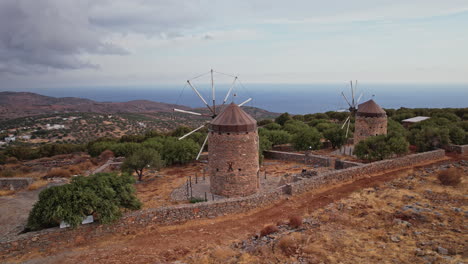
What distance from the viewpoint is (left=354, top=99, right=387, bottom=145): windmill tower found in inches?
987

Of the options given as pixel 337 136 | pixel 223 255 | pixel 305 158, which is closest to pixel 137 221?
pixel 223 255

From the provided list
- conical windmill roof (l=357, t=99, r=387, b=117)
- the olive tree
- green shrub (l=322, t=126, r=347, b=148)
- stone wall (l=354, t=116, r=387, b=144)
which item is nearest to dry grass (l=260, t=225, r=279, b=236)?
the olive tree

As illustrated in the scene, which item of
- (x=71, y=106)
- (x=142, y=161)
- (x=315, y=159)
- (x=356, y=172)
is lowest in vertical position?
(x=315, y=159)

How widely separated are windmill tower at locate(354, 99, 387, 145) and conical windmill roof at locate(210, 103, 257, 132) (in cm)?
1490

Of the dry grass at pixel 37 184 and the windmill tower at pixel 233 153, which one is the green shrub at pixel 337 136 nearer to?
the windmill tower at pixel 233 153

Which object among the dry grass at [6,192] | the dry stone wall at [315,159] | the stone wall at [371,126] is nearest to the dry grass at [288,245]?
the dry stone wall at [315,159]

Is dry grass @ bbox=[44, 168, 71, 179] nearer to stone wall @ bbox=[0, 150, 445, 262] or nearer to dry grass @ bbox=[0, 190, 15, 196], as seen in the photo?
dry grass @ bbox=[0, 190, 15, 196]

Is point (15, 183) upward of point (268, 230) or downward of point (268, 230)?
downward

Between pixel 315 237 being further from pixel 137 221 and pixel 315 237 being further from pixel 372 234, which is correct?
pixel 137 221

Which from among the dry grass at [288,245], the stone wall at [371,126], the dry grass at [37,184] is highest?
the stone wall at [371,126]

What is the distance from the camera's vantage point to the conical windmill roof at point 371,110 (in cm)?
2500

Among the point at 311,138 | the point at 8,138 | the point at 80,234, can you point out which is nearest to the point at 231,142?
the point at 80,234

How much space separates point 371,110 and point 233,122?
16.1 meters

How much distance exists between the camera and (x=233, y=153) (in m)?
14.8
